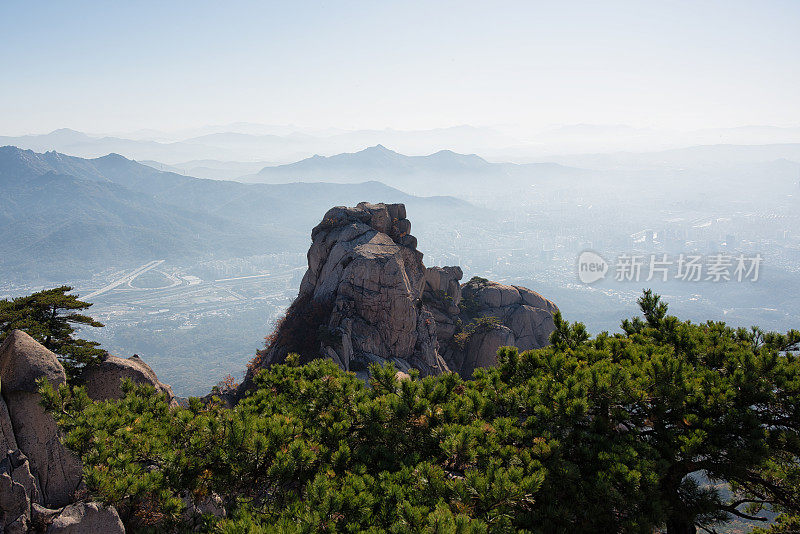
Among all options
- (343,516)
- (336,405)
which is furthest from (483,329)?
(343,516)

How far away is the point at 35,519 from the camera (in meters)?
9.39

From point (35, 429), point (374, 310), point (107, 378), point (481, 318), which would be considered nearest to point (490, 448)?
point (35, 429)

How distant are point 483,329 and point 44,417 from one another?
100 ft

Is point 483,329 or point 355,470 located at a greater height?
point 355,470

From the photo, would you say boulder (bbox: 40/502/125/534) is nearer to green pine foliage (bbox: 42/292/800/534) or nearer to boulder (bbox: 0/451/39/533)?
green pine foliage (bbox: 42/292/800/534)

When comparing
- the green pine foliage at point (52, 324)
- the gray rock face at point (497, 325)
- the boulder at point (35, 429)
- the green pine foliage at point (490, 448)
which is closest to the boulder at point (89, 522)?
the green pine foliage at point (490, 448)

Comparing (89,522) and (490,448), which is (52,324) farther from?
(490,448)

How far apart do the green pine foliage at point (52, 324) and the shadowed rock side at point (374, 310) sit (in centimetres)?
1252

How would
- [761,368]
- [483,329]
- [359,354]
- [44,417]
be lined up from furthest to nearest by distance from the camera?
[483,329] < [359,354] < [44,417] < [761,368]

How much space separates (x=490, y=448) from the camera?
7.14m

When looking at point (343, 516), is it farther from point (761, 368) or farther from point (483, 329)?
point (483, 329)

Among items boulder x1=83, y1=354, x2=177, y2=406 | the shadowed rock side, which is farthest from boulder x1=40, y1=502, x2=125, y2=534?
the shadowed rock side

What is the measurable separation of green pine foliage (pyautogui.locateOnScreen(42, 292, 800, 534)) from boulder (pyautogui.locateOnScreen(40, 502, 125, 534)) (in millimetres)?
261

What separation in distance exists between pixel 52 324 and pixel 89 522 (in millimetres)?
8762
